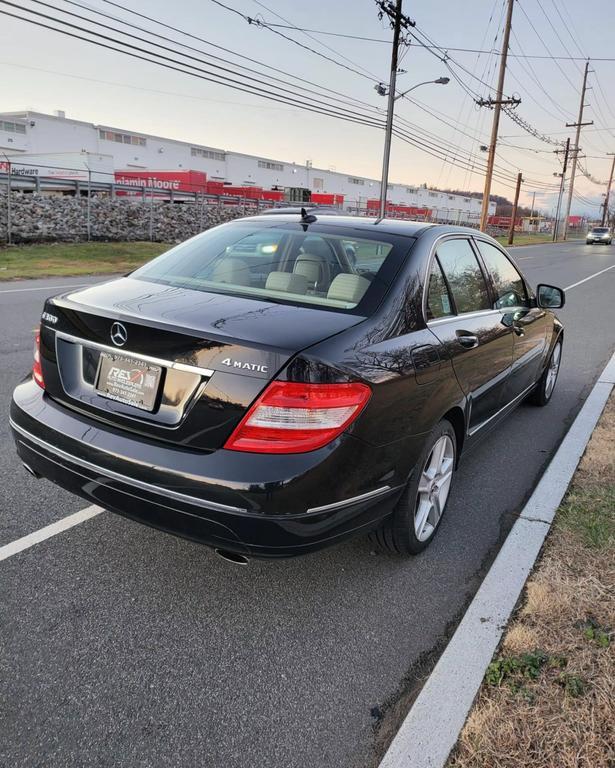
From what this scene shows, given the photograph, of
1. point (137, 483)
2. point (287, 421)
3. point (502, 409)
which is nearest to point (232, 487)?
point (287, 421)

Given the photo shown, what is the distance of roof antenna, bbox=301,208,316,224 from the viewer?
11.7ft

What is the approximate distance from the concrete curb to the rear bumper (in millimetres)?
623

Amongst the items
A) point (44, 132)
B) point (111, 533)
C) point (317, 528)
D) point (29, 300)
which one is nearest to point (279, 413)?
point (317, 528)

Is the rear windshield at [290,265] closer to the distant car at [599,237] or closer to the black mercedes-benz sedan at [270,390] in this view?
the black mercedes-benz sedan at [270,390]

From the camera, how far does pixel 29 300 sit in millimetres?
10148

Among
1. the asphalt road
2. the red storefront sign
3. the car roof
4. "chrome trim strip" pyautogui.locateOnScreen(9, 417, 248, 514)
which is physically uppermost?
the red storefront sign

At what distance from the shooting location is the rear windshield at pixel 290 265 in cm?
289

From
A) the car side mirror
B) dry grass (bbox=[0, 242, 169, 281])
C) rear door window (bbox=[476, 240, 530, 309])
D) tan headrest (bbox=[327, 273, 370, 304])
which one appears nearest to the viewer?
tan headrest (bbox=[327, 273, 370, 304])

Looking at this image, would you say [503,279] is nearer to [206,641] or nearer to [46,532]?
[206,641]

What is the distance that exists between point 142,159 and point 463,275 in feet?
221

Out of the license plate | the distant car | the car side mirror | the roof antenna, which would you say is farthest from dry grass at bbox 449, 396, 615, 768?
the distant car

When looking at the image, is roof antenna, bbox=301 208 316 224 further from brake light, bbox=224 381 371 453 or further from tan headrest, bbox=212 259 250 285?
brake light, bbox=224 381 371 453

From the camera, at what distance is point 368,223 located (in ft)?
11.6

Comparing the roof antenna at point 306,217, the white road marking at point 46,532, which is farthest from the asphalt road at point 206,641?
the roof antenna at point 306,217
